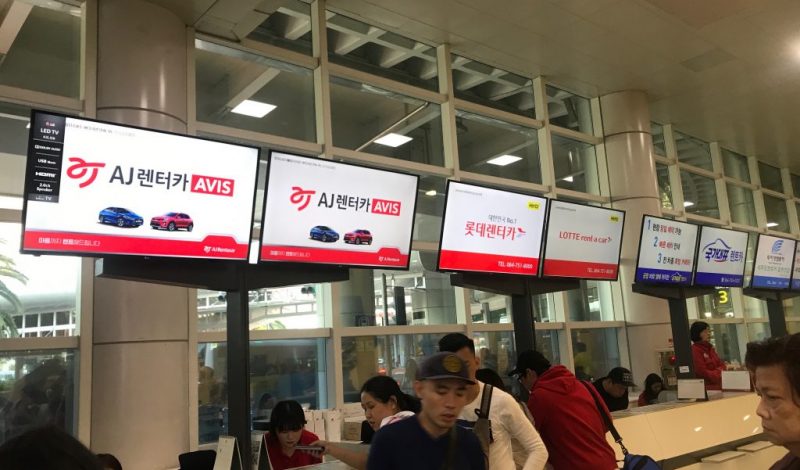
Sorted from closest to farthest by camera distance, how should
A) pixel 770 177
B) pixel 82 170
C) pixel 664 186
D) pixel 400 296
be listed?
1. pixel 82 170
2. pixel 400 296
3. pixel 664 186
4. pixel 770 177

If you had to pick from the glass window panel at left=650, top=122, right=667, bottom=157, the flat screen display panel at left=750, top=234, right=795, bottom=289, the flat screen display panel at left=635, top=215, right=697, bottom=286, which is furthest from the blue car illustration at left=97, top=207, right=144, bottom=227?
the glass window panel at left=650, top=122, right=667, bottom=157

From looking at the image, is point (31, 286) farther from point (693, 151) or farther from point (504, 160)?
point (693, 151)

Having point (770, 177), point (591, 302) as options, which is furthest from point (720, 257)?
point (770, 177)

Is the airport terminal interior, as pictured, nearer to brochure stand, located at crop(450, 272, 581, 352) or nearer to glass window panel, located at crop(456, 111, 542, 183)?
glass window panel, located at crop(456, 111, 542, 183)

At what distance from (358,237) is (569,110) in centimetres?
626

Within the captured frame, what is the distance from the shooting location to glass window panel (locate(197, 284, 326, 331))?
5.40 meters

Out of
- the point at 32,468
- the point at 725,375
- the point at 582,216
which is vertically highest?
the point at 582,216

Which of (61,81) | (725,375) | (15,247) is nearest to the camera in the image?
(15,247)

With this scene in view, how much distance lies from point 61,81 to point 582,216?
15.3 feet

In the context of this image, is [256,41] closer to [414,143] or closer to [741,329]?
[414,143]

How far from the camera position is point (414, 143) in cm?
741

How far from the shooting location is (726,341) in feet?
35.9

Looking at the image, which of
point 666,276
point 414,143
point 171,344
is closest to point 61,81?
point 171,344

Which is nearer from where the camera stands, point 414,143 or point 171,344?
point 171,344
